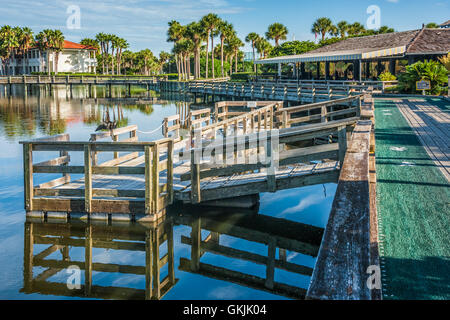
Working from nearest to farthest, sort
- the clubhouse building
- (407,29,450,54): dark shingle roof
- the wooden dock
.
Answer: the wooden dock < the clubhouse building < (407,29,450,54): dark shingle roof

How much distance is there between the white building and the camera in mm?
100750

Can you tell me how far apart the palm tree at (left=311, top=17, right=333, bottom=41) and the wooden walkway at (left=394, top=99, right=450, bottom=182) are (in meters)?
72.8

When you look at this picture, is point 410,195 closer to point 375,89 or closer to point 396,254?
point 396,254

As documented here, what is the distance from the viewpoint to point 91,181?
29.6 ft

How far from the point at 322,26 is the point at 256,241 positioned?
84188mm

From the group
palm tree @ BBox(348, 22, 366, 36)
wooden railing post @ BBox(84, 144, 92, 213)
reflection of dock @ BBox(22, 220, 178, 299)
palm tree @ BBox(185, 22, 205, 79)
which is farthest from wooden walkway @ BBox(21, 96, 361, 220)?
palm tree @ BBox(348, 22, 366, 36)

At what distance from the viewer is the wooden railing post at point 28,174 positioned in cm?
897

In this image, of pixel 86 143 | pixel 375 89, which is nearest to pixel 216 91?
pixel 375 89

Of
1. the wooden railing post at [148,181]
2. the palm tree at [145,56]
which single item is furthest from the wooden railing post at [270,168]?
the palm tree at [145,56]

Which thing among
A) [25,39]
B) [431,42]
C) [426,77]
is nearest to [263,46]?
[25,39]

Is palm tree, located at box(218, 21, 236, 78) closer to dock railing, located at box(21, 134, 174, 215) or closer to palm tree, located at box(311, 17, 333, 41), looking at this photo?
palm tree, located at box(311, 17, 333, 41)

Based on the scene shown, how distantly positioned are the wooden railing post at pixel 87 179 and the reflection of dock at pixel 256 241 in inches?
70.3

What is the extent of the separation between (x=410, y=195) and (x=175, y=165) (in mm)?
6604

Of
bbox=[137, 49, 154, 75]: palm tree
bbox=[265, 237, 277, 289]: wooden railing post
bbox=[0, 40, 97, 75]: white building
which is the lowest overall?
bbox=[265, 237, 277, 289]: wooden railing post
